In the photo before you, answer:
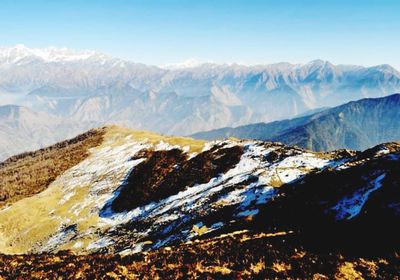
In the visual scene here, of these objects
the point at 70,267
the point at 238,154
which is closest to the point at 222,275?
the point at 70,267

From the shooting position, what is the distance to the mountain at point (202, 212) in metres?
24.5

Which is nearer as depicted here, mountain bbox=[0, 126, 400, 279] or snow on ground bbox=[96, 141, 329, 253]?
mountain bbox=[0, 126, 400, 279]

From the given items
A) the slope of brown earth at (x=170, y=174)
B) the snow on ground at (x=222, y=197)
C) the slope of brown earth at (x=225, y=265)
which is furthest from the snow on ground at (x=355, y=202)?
the slope of brown earth at (x=170, y=174)

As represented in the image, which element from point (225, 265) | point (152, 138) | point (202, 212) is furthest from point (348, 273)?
point (152, 138)

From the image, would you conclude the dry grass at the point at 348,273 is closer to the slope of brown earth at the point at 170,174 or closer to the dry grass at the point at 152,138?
the slope of brown earth at the point at 170,174

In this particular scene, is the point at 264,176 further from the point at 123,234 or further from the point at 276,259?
the point at 276,259

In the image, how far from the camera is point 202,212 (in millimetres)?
57781

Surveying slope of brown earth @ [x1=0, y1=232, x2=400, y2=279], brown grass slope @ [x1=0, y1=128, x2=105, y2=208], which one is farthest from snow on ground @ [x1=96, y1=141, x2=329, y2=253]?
brown grass slope @ [x1=0, y1=128, x2=105, y2=208]

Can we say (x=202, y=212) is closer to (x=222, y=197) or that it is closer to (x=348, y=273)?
(x=222, y=197)

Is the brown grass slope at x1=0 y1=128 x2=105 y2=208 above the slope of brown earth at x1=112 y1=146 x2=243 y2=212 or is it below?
below

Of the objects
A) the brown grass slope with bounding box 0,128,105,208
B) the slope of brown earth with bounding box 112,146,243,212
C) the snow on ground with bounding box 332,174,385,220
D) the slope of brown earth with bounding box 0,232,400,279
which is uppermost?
the slope of brown earth with bounding box 0,232,400,279

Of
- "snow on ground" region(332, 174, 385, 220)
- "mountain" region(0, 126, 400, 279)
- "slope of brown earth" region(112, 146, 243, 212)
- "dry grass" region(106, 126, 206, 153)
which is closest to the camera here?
"mountain" region(0, 126, 400, 279)

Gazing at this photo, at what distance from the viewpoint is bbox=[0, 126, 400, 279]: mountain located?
80.2 ft

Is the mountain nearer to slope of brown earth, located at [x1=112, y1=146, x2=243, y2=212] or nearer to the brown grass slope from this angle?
slope of brown earth, located at [x1=112, y1=146, x2=243, y2=212]
